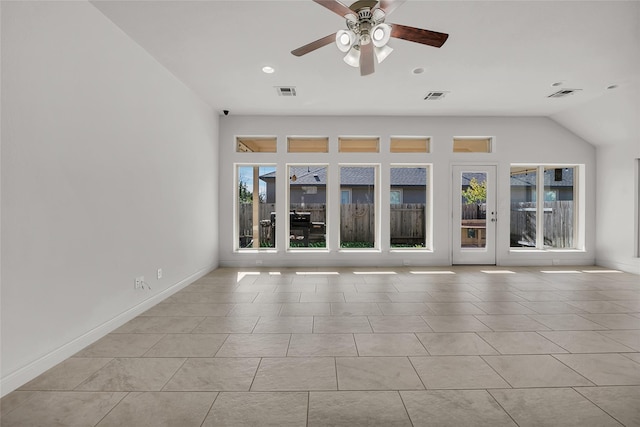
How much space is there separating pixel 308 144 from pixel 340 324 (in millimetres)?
4406

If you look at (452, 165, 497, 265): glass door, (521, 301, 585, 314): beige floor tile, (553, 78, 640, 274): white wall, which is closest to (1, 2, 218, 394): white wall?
(521, 301, 585, 314): beige floor tile

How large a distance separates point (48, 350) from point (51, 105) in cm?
194

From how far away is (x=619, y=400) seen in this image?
1987mm

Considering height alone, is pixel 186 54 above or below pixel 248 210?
above

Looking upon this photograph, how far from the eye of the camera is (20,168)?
7.22 ft

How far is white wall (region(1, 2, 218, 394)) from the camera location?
2182 mm

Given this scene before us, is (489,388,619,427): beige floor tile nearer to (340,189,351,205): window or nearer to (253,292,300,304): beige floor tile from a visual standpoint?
(253,292,300,304): beige floor tile

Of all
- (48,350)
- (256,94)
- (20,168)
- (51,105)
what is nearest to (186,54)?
(256,94)

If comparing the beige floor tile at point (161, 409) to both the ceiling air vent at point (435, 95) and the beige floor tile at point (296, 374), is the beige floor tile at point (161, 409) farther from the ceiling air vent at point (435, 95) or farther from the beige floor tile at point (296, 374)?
the ceiling air vent at point (435, 95)

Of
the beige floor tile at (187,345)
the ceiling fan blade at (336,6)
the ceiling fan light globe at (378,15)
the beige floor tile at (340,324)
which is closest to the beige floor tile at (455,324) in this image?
the beige floor tile at (340,324)

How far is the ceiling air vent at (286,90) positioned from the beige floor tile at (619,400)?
194 inches

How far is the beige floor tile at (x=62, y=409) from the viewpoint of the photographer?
1.81 m

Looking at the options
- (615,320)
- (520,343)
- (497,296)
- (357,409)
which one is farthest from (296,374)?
(615,320)

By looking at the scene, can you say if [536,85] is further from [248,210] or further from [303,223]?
[248,210]
